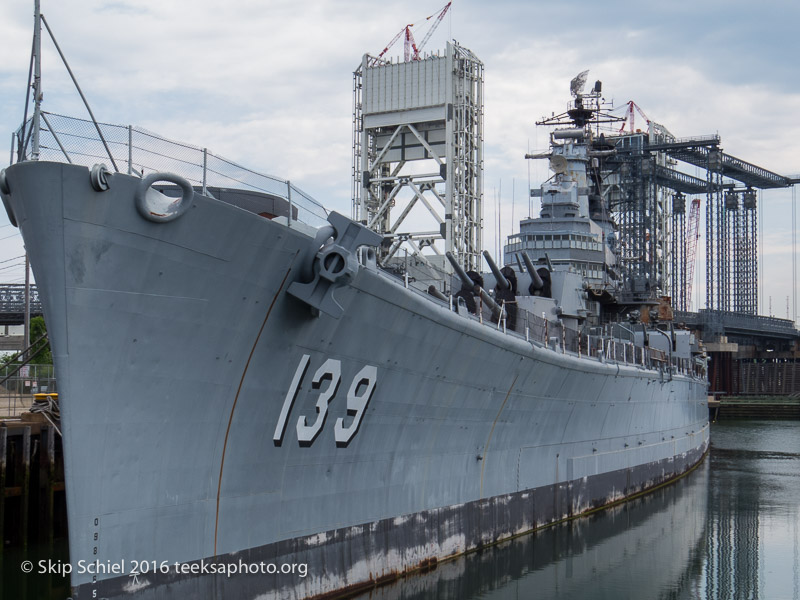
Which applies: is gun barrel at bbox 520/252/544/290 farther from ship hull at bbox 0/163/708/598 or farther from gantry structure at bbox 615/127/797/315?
gantry structure at bbox 615/127/797/315

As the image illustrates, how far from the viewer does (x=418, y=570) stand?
12602mm

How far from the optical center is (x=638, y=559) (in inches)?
635

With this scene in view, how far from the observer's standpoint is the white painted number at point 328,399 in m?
9.67

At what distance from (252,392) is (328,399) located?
4.22 feet

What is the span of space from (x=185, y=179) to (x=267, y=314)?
187 cm

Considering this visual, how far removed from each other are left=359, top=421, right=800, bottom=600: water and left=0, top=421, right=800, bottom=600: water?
0.02 metres

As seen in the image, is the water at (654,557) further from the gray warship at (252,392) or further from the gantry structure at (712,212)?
the gantry structure at (712,212)

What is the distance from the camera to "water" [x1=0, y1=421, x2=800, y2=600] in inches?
519

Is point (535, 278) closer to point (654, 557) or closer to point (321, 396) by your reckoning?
point (654, 557)

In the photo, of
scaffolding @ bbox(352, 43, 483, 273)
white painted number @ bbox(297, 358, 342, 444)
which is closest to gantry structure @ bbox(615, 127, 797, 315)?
scaffolding @ bbox(352, 43, 483, 273)

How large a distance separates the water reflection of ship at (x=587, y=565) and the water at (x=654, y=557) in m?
0.02

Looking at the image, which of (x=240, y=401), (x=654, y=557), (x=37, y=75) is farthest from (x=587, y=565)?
(x=37, y=75)

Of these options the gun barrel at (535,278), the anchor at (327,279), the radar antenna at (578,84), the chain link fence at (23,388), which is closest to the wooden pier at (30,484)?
the chain link fence at (23,388)

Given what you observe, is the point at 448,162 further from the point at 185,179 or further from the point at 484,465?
the point at 185,179
